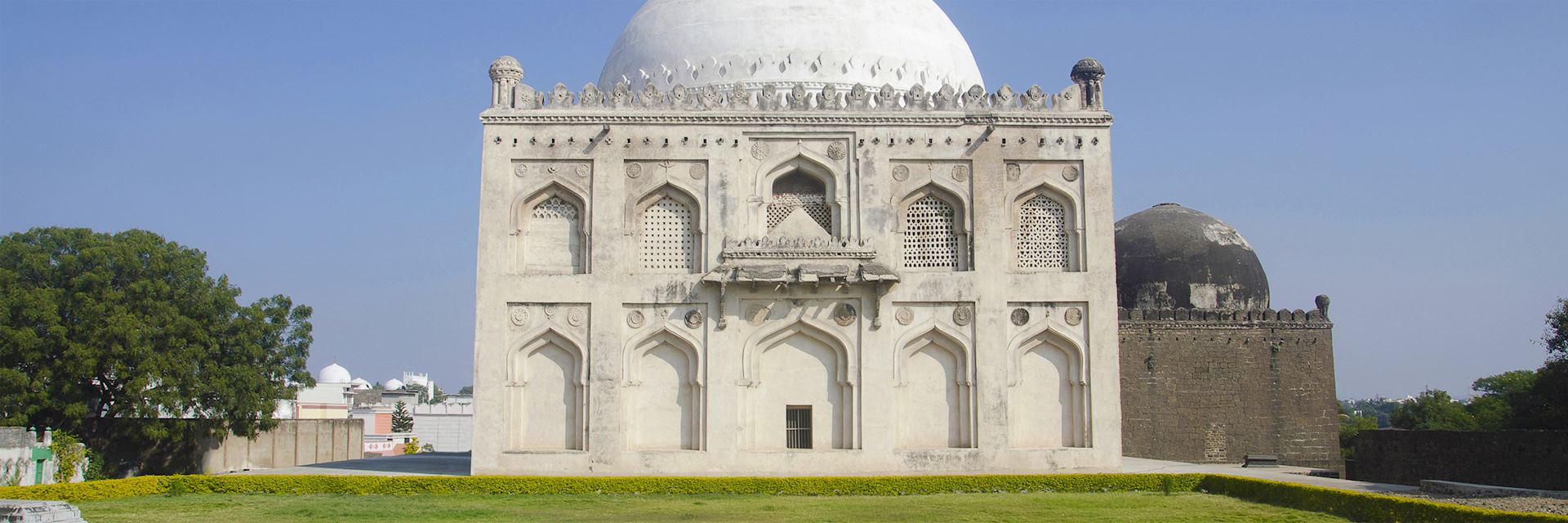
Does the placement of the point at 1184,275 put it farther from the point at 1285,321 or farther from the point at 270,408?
the point at 270,408

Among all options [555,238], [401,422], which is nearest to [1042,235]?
[555,238]

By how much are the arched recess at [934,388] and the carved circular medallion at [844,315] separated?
888 mm

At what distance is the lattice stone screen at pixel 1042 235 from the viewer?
2170 cm

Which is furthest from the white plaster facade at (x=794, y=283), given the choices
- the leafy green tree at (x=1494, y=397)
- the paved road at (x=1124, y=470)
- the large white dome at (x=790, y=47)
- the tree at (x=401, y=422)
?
the tree at (x=401, y=422)

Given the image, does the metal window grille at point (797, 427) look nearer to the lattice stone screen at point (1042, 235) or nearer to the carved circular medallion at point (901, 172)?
the carved circular medallion at point (901, 172)

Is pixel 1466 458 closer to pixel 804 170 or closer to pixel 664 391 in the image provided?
pixel 804 170

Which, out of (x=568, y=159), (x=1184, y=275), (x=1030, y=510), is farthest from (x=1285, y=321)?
(x=568, y=159)

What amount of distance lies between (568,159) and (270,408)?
10311mm

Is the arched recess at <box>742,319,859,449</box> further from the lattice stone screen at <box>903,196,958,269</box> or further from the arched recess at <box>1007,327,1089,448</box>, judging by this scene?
the arched recess at <box>1007,327,1089,448</box>

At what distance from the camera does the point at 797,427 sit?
2122cm

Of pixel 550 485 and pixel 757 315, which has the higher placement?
pixel 757 315

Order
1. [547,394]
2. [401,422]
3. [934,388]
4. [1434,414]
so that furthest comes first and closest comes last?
[401,422] < [1434,414] < [934,388] < [547,394]

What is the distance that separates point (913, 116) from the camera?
70.8 feet

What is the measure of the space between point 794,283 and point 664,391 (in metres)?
2.77
